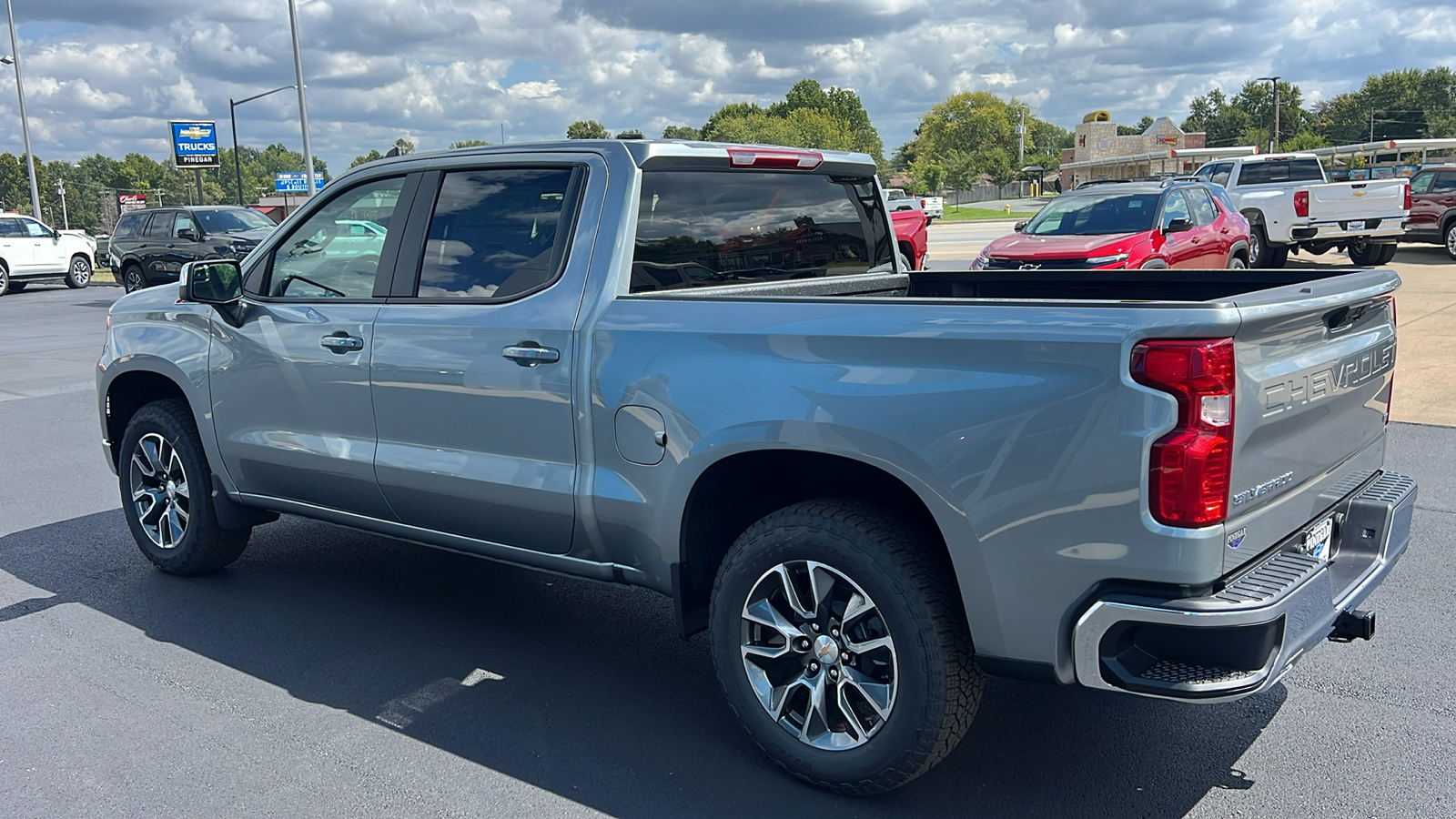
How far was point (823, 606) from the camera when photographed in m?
3.23

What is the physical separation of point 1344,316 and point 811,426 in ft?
4.91

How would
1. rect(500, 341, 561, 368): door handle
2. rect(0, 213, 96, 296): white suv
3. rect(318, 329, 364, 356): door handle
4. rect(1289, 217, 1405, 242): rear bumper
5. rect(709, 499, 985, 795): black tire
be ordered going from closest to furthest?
rect(709, 499, 985, 795): black tire → rect(500, 341, 561, 368): door handle → rect(318, 329, 364, 356): door handle → rect(1289, 217, 1405, 242): rear bumper → rect(0, 213, 96, 296): white suv

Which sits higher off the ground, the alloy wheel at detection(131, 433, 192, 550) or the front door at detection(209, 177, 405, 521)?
the front door at detection(209, 177, 405, 521)

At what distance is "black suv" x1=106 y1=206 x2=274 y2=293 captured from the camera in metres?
21.2

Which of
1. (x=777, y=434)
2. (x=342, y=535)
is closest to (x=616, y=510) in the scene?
(x=777, y=434)

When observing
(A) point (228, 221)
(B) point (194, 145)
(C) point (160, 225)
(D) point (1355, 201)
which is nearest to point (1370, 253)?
(D) point (1355, 201)

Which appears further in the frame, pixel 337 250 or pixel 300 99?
pixel 300 99

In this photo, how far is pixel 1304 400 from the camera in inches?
116

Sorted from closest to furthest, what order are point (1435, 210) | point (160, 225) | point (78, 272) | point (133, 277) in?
1. point (1435, 210)
2. point (160, 225)
3. point (133, 277)
4. point (78, 272)

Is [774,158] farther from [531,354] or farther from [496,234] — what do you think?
[531,354]

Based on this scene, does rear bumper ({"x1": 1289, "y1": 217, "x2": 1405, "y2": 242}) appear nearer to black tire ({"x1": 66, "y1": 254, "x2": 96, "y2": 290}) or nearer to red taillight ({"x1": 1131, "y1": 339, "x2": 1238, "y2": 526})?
red taillight ({"x1": 1131, "y1": 339, "x2": 1238, "y2": 526})

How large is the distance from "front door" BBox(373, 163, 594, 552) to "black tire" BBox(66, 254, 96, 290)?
28.0m

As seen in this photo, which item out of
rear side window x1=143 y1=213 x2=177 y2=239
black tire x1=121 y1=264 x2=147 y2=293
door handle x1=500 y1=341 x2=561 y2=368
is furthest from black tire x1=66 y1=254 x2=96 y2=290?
door handle x1=500 y1=341 x2=561 y2=368

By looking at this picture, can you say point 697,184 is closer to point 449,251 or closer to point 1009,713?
point 449,251
